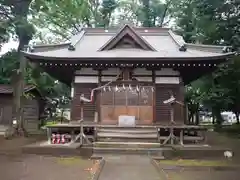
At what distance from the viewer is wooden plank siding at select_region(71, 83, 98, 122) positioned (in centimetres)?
1609

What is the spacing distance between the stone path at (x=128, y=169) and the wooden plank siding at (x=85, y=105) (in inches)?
203

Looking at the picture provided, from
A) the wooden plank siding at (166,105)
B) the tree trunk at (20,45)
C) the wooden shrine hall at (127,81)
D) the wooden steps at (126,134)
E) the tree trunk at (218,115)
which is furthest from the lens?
the tree trunk at (218,115)

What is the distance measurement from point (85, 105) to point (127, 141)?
3813mm

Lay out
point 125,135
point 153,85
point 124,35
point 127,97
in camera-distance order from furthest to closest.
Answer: point 124,35
point 153,85
point 127,97
point 125,135

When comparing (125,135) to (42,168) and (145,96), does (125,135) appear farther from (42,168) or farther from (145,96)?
(42,168)

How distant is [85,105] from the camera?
16172 mm

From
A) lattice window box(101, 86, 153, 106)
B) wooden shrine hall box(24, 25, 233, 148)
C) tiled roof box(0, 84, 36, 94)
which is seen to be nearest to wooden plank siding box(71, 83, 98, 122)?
wooden shrine hall box(24, 25, 233, 148)

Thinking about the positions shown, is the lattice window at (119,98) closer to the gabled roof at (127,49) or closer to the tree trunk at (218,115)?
the gabled roof at (127,49)

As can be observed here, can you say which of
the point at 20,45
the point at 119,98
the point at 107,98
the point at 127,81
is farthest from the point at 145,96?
the point at 20,45

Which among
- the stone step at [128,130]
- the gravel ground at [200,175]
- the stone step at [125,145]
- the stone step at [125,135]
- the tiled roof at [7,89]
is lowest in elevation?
the gravel ground at [200,175]

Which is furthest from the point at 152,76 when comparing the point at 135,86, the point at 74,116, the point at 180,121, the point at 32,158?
the point at 32,158

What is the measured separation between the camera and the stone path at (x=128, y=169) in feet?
24.7

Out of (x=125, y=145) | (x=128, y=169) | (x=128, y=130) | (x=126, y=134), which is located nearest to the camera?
(x=128, y=169)

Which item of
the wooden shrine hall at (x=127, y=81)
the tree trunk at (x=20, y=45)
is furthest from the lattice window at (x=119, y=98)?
the tree trunk at (x=20, y=45)
